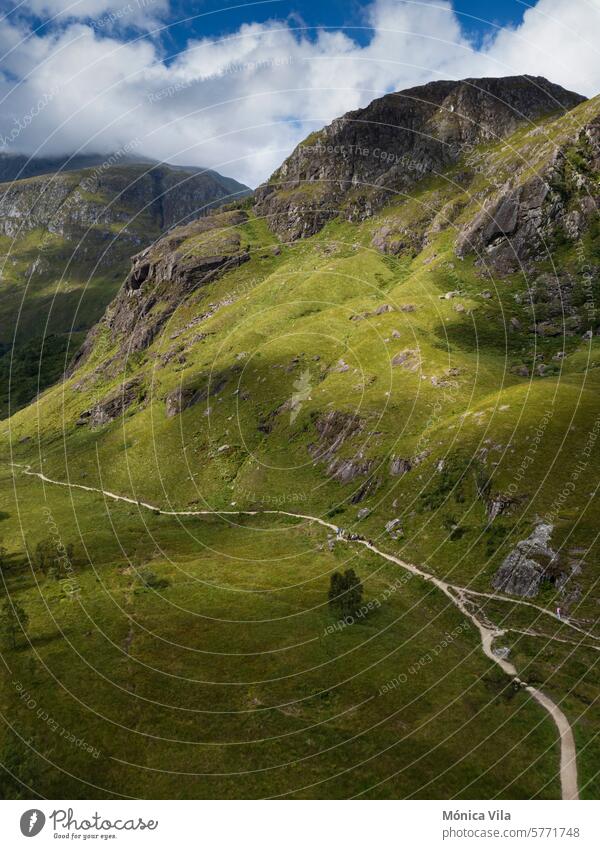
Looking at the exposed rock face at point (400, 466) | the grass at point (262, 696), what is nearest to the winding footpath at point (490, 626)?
the grass at point (262, 696)

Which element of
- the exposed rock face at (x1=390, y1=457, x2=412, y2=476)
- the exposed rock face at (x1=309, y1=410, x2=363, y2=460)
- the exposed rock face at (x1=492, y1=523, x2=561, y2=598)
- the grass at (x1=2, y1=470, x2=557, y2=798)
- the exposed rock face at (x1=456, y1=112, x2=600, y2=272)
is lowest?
the grass at (x1=2, y1=470, x2=557, y2=798)

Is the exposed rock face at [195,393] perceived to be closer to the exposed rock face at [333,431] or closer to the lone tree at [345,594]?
the exposed rock face at [333,431]

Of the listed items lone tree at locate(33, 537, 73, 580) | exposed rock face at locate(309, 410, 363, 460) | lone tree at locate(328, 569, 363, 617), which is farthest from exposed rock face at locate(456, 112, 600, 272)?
lone tree at locate(33, 537, 73, 580)

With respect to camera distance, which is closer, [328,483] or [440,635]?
[440,635]

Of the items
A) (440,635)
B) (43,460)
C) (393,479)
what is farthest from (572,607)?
(43,460)

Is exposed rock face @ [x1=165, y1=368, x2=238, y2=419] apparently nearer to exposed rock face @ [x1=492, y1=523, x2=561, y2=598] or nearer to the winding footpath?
the winding footpath
